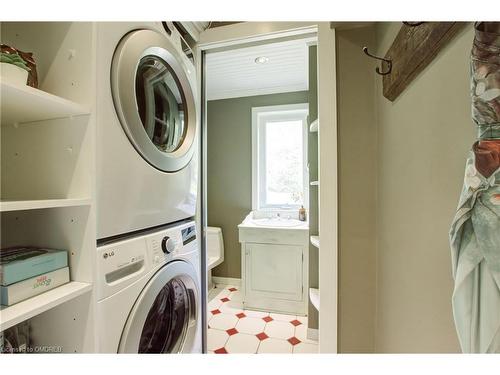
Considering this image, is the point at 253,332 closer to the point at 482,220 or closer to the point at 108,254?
the point at 108,254

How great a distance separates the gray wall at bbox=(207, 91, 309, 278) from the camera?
2.53 metres

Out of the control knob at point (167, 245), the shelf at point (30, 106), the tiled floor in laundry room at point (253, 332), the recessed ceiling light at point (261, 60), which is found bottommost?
the tiled floor in laundry room at point (253, 332)

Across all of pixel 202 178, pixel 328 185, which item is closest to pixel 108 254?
pixel 202 178

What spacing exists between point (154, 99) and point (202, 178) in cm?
56

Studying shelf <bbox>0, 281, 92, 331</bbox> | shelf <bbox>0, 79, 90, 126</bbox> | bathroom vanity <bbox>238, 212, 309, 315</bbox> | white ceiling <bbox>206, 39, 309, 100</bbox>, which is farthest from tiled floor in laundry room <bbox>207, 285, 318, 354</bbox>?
white ceiling <bbox>206, 39, 309, 100</bbox>

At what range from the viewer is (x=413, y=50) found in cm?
60

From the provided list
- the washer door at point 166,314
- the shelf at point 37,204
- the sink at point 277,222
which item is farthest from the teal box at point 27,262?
the sink at point 277,222

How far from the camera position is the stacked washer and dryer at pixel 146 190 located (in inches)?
24.2

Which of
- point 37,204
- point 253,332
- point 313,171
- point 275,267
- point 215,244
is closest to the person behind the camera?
point 37,204

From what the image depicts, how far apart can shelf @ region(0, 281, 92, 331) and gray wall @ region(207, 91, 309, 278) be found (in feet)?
6.61

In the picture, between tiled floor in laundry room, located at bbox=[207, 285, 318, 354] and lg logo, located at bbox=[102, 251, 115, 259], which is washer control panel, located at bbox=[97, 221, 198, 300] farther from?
tiled floor in laundry room, located at bbox=[207, 285, 318, 354]

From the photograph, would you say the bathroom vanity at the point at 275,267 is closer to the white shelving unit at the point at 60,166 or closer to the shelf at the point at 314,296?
the shelf at the point at 314,296

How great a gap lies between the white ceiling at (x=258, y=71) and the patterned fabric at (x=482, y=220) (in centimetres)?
139
